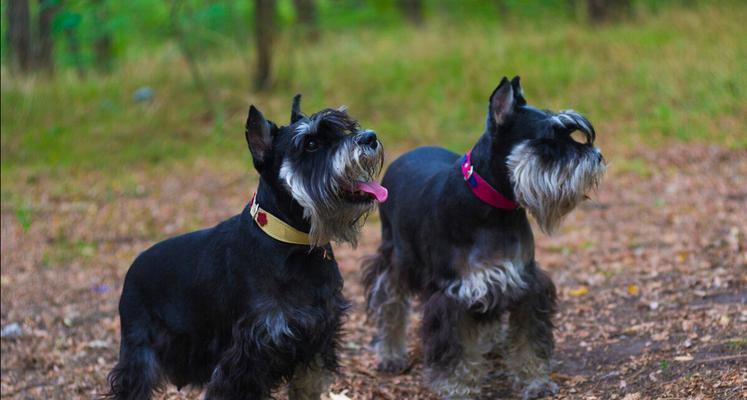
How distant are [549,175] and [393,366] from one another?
2111mm

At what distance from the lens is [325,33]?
2458 cm

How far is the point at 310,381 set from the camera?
4.91 meters

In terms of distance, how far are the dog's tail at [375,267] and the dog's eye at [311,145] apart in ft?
6.92

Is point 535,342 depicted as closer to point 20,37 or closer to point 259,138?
point 259,138

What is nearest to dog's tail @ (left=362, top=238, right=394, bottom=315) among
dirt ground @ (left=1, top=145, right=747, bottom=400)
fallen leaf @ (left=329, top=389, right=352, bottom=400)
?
dirt ground @ (left=1, top=145, right=747, bottom=400)

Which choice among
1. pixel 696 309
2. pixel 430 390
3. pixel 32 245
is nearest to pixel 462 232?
pixel 430 390

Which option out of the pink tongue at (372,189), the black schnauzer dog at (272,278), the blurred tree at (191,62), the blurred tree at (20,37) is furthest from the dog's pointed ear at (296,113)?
the blurred tree at (20,37)

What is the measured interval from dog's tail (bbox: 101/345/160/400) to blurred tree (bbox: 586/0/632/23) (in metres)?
15.3

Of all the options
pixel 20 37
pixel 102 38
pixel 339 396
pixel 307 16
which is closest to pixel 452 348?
pixel 339 396

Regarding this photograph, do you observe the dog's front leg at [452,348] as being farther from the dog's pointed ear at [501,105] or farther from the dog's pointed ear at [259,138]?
the dog's pointed ear at [259,138]

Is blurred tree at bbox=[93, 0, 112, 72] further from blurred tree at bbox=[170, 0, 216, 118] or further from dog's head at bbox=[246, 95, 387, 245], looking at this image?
dog's head at bbox=[246, 95, 387, 245]

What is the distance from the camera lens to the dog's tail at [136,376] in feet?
16.5

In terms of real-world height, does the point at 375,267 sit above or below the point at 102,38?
above

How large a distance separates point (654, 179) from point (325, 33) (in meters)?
14.5
